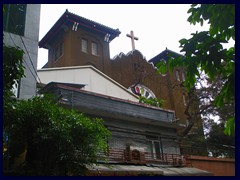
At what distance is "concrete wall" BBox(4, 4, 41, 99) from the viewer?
396 inches

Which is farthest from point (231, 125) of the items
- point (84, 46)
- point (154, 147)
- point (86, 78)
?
point (84, 46)

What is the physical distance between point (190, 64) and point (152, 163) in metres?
9.69

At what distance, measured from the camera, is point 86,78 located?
1507 centimetres

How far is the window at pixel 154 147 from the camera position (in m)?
13.7

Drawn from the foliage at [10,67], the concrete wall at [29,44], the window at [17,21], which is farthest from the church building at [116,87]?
the foliage at [10,67]

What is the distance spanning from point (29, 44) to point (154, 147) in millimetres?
6921

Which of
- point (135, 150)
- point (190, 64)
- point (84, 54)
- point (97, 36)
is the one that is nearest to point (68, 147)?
point (190, 64)

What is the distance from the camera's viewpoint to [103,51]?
21.0 m

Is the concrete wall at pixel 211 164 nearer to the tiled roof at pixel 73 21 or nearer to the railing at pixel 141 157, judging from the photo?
the railing at pixel 141 157

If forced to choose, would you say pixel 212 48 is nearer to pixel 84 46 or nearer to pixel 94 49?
pixel 84 46

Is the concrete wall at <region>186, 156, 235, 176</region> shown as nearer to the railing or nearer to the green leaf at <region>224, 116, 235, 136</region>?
the railing

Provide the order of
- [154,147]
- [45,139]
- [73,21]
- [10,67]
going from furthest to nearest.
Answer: [73,21] < [154,147] < [45,139] < [10,67]

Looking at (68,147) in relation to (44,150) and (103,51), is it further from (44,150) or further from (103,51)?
(103,51)

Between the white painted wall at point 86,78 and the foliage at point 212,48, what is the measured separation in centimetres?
1070
